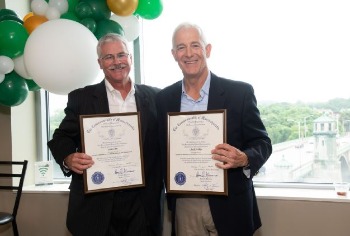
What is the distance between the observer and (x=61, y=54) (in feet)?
7.24

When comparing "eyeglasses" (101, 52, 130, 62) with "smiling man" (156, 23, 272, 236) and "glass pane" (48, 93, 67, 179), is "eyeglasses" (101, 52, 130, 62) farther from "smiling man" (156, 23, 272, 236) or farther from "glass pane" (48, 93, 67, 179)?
"glass pane" (48, 93, 67, 179)

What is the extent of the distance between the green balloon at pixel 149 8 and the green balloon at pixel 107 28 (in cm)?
22

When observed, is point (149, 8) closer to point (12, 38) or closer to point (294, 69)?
point (12, 38)

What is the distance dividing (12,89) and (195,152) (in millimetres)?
1629

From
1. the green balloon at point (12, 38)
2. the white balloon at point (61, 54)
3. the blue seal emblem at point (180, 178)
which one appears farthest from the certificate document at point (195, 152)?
the green balloon at point (12, 38)

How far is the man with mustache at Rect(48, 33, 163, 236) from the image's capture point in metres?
1.81

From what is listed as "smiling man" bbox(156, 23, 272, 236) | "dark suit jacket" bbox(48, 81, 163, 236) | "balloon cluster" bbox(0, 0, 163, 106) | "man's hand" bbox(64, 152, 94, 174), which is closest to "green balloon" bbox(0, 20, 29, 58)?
"balloon cluster" bbox(0, 0, 163, 106)

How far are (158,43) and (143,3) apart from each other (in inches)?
24.2

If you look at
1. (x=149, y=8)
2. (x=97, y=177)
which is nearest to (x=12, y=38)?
(x=149, y=8)

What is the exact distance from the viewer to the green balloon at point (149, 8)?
2.54 metres

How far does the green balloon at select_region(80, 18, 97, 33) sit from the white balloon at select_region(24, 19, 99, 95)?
135mm

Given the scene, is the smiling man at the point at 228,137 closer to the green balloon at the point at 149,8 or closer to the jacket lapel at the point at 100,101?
the jacket lapel at the point at 100,101

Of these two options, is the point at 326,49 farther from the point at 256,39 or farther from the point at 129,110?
the point at 129,110

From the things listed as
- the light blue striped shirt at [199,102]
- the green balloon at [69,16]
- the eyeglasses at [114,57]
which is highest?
the green balloon at [69,16]
